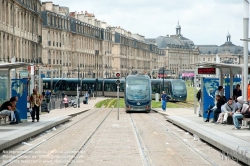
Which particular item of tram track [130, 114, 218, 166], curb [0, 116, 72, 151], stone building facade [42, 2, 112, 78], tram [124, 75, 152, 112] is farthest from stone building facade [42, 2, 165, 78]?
tram track [130, 114, 218, 166]

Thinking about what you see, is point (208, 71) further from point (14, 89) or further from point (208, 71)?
point (14, 89)

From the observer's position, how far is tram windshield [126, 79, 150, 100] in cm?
4844

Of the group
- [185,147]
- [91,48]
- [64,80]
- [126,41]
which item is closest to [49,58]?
[64,80]

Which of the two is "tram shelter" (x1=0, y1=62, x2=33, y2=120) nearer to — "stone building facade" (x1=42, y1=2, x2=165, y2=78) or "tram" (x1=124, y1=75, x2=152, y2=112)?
"tram" (x1=124, y1=75, x2=152, y2=112)

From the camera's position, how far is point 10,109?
28109mm

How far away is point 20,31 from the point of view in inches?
2557

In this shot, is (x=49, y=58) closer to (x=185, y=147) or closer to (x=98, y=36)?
(x=98, y=36)

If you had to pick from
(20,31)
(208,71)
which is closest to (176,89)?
(20,31)

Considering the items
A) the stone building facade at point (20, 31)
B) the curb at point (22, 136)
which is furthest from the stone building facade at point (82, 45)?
the curb at point (22, 136)

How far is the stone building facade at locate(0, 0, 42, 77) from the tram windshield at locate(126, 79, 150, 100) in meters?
11.8

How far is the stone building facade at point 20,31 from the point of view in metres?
55.6

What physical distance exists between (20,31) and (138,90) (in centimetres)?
2099

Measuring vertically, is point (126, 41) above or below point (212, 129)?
above

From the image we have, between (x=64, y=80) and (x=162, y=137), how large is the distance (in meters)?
70.8
